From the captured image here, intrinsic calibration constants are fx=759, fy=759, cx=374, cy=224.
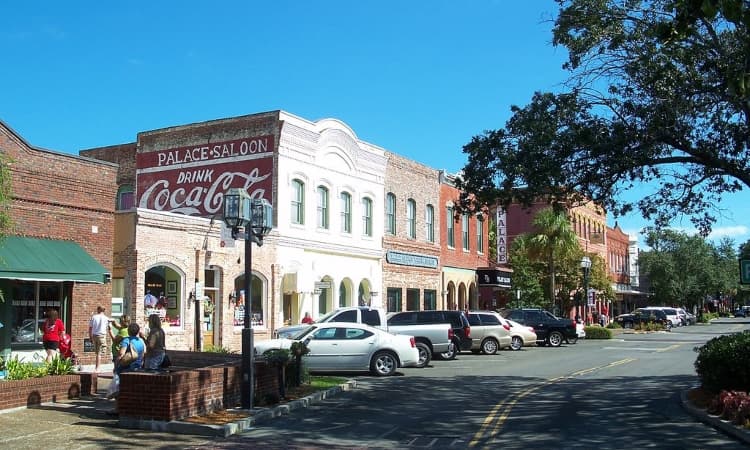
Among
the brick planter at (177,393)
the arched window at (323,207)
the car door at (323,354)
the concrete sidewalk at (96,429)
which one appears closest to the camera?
the concrete sidewalk at (96,429)

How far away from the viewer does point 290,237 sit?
94.7ft

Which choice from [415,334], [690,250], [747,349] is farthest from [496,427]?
[690,250]

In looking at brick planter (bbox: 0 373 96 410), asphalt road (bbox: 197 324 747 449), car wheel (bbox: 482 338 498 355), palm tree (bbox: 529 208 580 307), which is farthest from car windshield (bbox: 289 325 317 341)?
palm tree (bbox: 529 208 580 307)

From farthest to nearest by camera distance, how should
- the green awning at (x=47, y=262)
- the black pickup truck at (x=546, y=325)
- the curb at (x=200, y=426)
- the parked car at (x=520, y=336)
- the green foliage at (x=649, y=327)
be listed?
the green foliage at (x=649, y=327) < the black pickup truck at (x=546, y=325) < the parked car at (x=520, y=336) < the green awning at (x=47, y=262) < the curb at (x=200, y=426)

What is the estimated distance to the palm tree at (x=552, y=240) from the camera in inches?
1694

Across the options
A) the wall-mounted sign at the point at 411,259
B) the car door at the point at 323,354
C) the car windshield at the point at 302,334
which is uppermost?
the wall-mounted sign at the point at 411,259

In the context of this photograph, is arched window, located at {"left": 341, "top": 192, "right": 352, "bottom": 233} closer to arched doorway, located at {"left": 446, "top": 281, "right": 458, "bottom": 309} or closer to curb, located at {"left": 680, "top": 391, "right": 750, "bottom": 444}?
arched doorway, located at {"left": 446, "top": 281, "right": 458, "bottom": 309}

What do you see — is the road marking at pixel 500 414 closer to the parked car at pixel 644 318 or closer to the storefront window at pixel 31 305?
the storefront window at pixel 31 305

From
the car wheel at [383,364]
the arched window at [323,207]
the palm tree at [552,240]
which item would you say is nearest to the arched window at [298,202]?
the arched window at [323,207]

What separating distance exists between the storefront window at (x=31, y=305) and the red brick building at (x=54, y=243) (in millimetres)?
23

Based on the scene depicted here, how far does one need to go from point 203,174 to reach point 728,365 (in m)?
21.9

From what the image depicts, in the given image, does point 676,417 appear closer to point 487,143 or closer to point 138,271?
point 487,143

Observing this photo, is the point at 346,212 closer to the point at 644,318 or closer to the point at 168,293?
the point at 168,293

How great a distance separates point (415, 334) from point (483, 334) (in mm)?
5812
